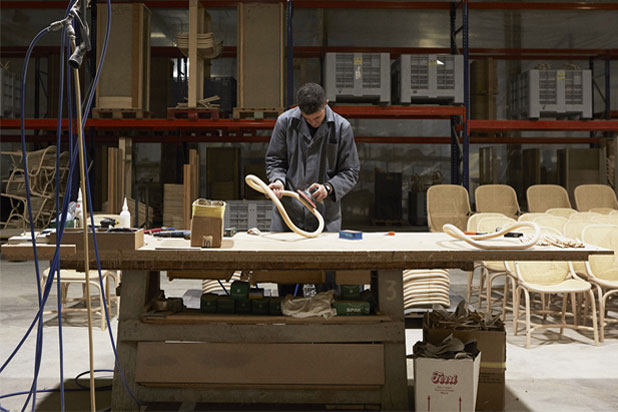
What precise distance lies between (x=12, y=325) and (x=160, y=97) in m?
7.97

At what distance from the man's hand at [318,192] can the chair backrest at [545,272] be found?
1838mm

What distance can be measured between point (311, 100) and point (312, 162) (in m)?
0.51

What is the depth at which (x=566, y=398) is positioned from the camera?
11.3ft

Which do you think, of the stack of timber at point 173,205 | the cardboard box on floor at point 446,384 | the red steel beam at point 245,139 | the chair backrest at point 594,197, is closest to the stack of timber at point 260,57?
the stack of timber at point 173,205

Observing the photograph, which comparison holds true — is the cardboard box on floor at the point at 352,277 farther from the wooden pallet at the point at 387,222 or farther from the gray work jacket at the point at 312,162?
the wooden pallet at the point at 387,222

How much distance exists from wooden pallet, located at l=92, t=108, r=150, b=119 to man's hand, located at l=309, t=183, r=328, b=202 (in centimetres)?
621

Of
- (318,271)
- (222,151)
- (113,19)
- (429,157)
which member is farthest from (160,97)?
(318,271)

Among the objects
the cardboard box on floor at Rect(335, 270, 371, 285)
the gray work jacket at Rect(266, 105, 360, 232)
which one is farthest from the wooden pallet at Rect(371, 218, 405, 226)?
the cardboard box on floor at Rect(335, 270, 371, 285)

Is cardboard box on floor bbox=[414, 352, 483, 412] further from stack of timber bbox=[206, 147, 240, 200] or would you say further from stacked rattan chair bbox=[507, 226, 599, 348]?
stack of timber bbox=[206, 147, 240, 200]

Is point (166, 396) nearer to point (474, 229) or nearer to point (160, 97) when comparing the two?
point (474, 229)

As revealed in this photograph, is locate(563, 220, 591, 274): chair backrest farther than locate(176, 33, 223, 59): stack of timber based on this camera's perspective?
No

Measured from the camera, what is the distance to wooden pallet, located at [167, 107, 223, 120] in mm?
9289

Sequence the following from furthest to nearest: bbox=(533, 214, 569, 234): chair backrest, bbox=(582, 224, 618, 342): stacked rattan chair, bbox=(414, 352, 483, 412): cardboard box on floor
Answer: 1. bbox=(533, 214, 569, 234): chair backrest
2. bbox=(582, 224, 618, 342): stacked rattan chair
3. bbox=(414, 352, 483, 412): cardboard box on floor

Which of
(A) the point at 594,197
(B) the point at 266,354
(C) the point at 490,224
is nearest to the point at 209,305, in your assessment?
(B) the point at 266,354
